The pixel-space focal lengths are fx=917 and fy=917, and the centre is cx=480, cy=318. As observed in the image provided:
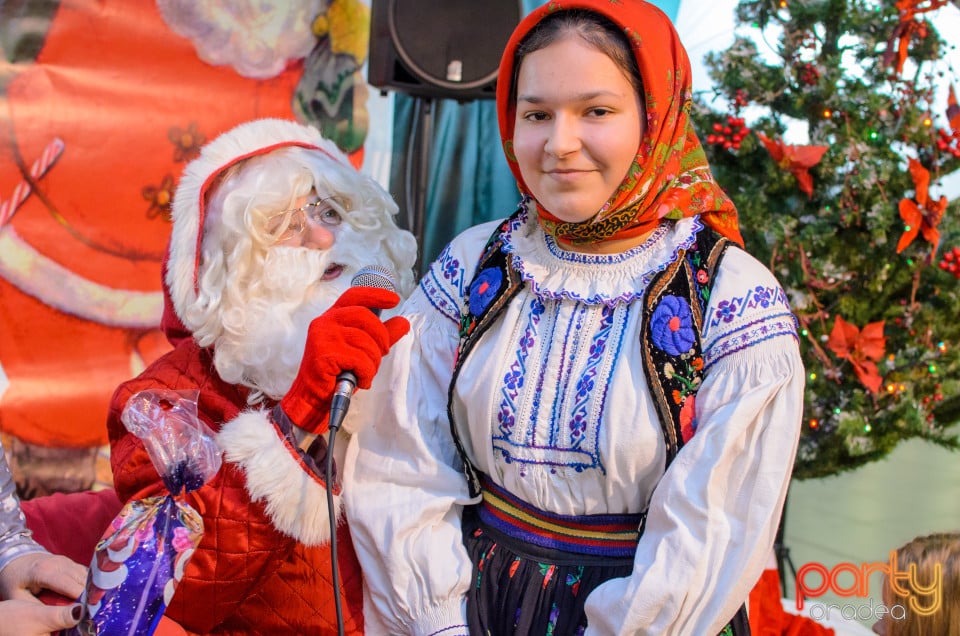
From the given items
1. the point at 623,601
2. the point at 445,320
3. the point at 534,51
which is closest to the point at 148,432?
the point at 445,320

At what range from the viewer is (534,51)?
147 centimetres

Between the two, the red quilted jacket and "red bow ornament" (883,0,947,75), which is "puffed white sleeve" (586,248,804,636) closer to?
the red quilted jacket

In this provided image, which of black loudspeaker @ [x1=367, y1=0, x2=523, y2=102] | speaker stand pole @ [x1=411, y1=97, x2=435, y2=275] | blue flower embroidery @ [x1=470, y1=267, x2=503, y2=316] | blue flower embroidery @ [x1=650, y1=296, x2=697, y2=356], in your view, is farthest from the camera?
speaker stand pole @ [x1=411, y1=97, x2=435, y2=275]

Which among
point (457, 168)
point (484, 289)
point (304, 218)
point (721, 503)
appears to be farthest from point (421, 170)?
point (721, 503)

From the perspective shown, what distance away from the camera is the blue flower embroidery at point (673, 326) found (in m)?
1.40

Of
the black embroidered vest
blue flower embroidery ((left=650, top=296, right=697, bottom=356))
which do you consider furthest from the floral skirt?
blue flower embroidery ((left=650, top=296, right=697, bottom=356))

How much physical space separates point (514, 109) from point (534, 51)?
5.8 inches

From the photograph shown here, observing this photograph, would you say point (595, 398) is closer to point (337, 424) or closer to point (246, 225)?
point (337, 424)

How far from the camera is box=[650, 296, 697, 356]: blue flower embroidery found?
1400 millimetres

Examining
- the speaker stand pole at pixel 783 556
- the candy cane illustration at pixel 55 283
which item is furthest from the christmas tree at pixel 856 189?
the candy cane illustration at pixel 55 283

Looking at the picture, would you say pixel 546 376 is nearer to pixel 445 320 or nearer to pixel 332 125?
pixel 445 320

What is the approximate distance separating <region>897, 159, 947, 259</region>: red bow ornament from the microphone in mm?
1697

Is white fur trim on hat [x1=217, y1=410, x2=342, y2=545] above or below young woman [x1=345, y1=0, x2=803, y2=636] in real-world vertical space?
below

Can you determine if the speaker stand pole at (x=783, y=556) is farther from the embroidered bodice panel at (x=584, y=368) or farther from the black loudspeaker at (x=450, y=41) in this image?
the embroidered bodice panel at (x=584, y=368)
